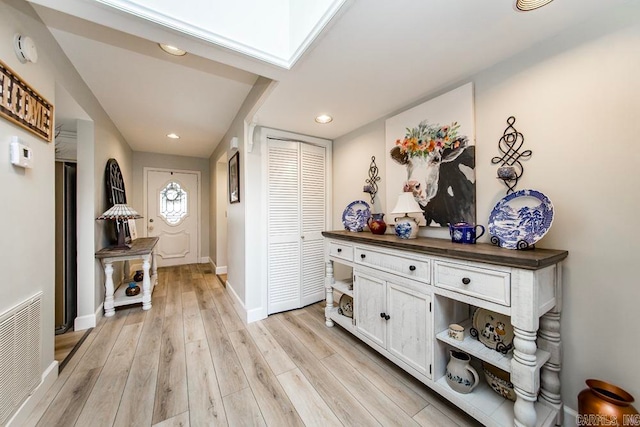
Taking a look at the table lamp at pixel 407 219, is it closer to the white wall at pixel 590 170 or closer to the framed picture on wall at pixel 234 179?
the white wall at pixel 590 170

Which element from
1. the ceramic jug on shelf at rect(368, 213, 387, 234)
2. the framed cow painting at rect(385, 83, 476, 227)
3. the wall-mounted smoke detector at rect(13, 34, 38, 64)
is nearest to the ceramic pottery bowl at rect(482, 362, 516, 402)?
the framed cow painting at rect(385, 83, 476, 227)

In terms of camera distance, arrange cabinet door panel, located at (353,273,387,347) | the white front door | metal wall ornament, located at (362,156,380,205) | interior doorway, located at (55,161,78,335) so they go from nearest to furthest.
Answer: cabinet door panel, located at (353,273,387,347) → interior doorway, located at (55,161,78,335) → metal wall ornament, located at (362,156,380,205) → the white front door

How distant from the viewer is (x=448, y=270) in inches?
52.7

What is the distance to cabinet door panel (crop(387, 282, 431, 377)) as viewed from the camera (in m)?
1.46

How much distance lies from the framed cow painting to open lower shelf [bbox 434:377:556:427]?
1.01 meters

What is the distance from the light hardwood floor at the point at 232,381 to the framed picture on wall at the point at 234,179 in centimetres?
145

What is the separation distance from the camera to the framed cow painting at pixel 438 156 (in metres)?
1.62

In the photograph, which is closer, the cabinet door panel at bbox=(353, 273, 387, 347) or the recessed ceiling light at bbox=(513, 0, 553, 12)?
the recessed ceiling light at bbox=(513, 0, 553, 12)

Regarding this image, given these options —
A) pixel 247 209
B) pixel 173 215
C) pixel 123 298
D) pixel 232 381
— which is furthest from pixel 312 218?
pixel 173 215

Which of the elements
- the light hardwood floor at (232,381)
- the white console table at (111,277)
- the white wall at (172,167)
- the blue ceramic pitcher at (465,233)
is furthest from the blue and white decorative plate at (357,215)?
the white wall at (172,167)

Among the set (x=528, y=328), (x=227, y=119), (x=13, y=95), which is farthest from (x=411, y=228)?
(x=227, y=119)

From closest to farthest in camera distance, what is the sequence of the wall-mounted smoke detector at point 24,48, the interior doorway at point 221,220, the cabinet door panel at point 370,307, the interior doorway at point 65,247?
the wall-mounted smoke detector at point 24,48
the cabinet door panel at point 370,307
the interior doorway at point 65,247
the interior doorway at point 221,220

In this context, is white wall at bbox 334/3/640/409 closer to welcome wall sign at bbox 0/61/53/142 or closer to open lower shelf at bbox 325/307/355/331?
open lower shelf at bbox 325/307/355/331

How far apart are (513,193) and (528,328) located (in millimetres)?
712
